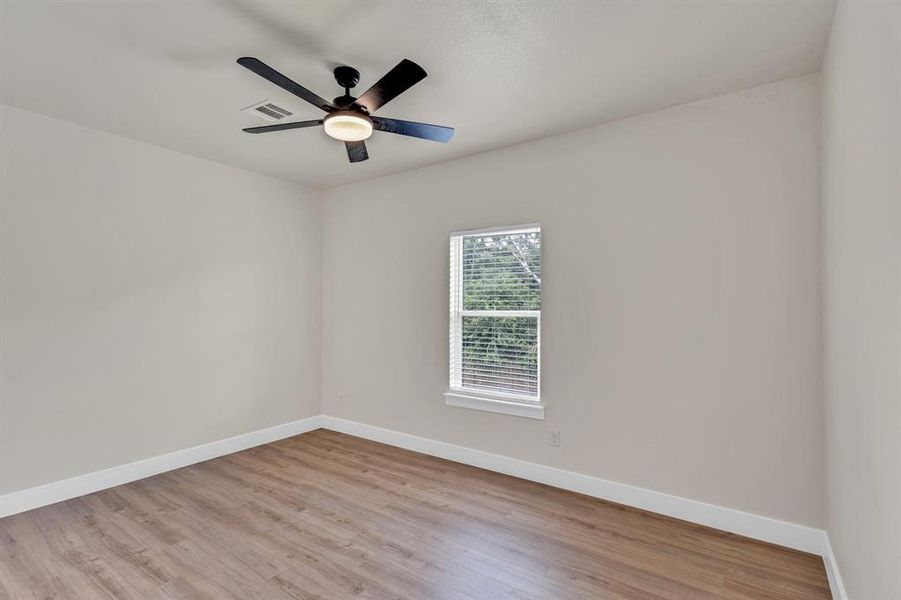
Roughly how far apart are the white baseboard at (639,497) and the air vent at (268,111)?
3.03 metres

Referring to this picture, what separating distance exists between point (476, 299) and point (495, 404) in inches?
37.4

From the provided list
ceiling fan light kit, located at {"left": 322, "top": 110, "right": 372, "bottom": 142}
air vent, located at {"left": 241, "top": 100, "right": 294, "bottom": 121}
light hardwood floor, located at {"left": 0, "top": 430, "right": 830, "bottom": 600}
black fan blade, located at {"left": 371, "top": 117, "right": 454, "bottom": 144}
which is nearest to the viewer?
light hardwood floor, located at {"left": 0, "top": 430, "right": 830, "bottom": 600}

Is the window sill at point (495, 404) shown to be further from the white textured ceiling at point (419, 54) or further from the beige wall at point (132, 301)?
the white textured ceiling at point (419, 54)

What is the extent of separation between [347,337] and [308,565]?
275 centimetres

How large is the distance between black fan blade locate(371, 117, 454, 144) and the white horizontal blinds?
49.3 inches

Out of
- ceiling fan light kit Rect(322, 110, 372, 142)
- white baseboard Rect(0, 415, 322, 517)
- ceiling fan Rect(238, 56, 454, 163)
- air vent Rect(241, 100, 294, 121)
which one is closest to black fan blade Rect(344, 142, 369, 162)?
ceiling fan Rect(238, 56, 454, 163)

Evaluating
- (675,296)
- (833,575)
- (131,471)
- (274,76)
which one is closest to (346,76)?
(274,76)

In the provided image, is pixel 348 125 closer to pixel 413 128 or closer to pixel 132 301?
pixel 413 128

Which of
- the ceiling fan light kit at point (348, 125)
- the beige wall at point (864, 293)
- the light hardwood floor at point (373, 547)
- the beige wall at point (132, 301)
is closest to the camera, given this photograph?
the beige wall at point (864, 293)

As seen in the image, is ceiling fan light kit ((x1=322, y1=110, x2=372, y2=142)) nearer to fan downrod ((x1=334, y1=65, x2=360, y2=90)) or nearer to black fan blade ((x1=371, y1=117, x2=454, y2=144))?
black fan blade ((x1=371, y1=117, x2=454, y2=144))

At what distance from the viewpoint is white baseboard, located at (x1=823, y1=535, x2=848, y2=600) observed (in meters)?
1.95

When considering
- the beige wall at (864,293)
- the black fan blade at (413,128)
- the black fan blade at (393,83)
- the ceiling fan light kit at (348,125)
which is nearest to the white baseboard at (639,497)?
the beige wall at (864,293)

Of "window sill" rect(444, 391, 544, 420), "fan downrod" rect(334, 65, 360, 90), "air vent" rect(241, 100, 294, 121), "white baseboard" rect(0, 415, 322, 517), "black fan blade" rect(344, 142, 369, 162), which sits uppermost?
"air vent" rect(241, 100, 294, 121)

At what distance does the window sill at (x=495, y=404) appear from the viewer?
11.4 ft
